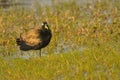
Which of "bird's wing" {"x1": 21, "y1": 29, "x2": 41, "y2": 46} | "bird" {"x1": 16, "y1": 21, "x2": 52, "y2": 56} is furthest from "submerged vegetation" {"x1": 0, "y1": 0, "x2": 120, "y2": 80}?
"bird's wing" {"x1": 21, "y1": 29, "x2": 41, "y2": 46}

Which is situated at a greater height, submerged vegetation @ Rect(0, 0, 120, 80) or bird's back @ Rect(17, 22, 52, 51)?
bird's back @ Rect(17, 22, 52, 51)

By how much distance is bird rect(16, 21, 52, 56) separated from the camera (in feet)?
48.1

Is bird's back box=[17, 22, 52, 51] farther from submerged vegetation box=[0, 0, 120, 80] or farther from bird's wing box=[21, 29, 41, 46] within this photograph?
submerged vegetation box=[0, 0, 120, 80]

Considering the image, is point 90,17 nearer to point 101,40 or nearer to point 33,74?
point 101,40

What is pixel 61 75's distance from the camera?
490 inches

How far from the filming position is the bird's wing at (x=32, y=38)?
14.8 metres

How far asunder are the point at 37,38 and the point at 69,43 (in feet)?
6.60

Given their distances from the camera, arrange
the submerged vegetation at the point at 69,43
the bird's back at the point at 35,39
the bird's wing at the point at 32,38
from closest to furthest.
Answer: the submerged vegetation at the point at 69,43, the bird's back at the point at 35,39, the bird's wing at the point at 32,38

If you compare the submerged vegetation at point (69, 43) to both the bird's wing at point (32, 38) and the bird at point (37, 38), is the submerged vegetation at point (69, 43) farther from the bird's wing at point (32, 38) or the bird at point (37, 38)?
the bird's wing at point (32, 38)

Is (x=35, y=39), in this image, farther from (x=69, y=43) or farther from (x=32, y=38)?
(x=69, y=43)

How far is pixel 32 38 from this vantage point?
14883 mm

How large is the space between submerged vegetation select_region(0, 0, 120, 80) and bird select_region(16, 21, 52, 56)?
1.46 ft

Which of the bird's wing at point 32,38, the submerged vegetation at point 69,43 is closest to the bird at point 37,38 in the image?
the bird's wing at point 32,38

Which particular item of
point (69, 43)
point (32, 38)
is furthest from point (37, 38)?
point (69, 43)
